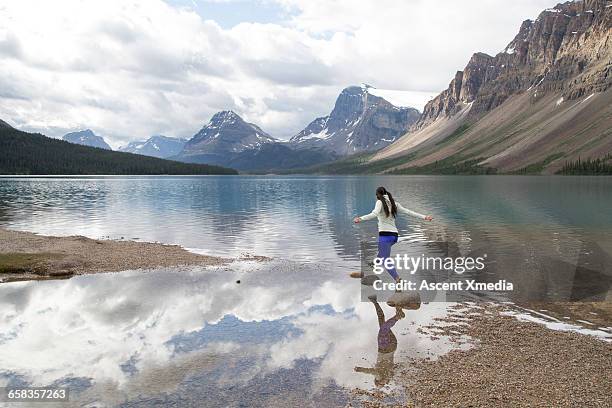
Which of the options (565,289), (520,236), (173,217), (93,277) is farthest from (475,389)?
(173,217)

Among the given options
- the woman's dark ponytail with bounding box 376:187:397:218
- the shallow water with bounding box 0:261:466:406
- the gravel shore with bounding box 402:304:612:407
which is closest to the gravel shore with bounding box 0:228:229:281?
the shallow water with bounding box 0:261:466:406

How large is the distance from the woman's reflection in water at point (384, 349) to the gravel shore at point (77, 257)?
17.0m

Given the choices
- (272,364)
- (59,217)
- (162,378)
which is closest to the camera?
(162,378)

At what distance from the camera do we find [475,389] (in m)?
13.6

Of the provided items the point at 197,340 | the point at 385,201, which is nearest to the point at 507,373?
the point at 385,201

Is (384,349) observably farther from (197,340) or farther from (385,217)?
(385,217)

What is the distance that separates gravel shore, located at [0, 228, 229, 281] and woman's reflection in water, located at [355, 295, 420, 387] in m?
17.0

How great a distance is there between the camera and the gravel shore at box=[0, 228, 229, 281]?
30.5 m

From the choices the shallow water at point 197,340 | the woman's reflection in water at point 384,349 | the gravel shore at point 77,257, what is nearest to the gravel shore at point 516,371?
the woman's reflection in water at point 384,349

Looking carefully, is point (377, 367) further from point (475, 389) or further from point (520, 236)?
point (520, 236)

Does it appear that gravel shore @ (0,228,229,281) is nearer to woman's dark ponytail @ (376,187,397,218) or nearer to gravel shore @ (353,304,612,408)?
woman's dark ponytail @ (376,187,397,218)

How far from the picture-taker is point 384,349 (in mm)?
16828

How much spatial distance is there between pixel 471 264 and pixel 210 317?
2047 cm

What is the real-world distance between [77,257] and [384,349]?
26.3 metres
